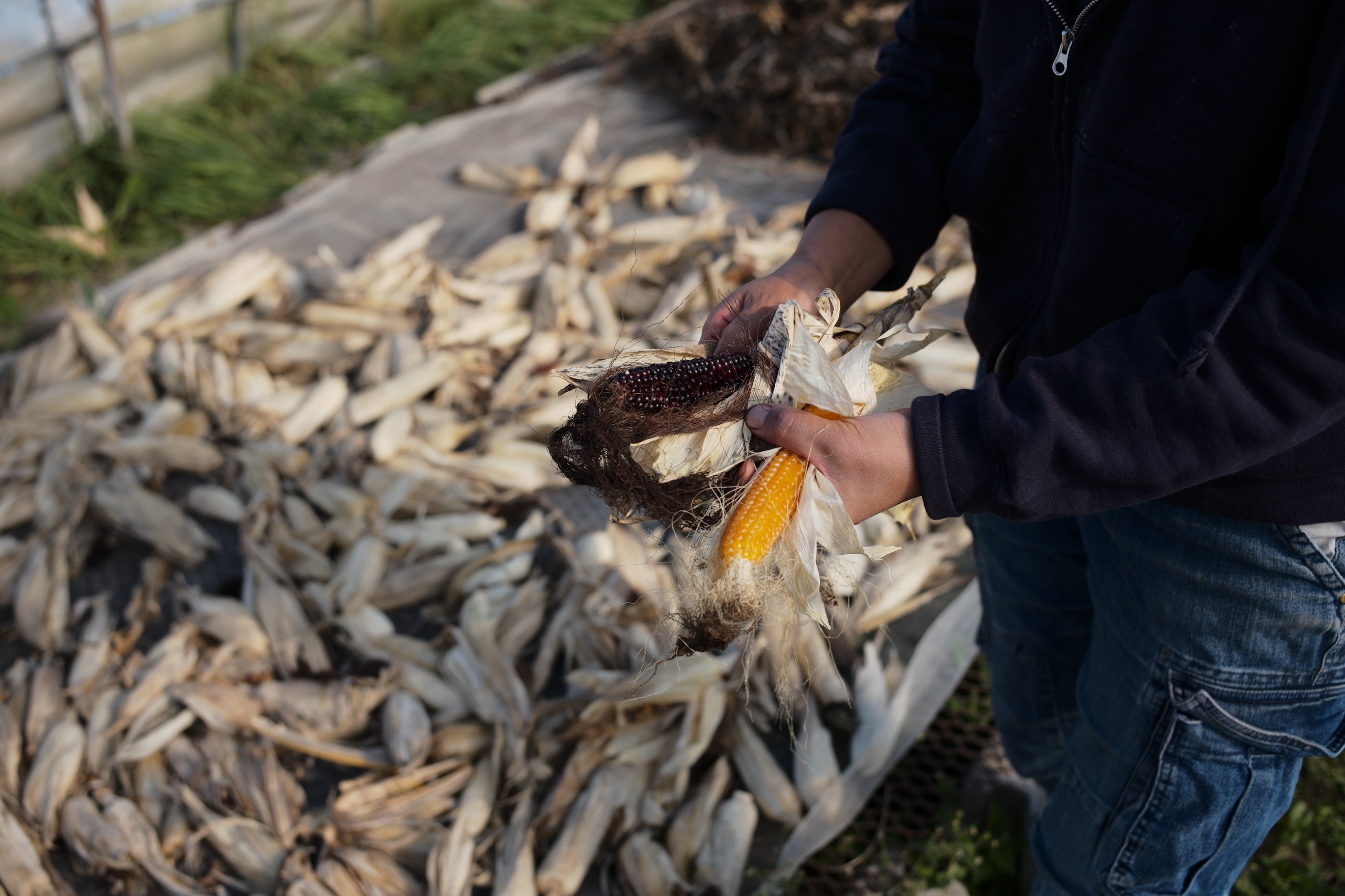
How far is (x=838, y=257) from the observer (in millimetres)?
1389

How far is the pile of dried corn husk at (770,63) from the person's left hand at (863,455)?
3.78 m

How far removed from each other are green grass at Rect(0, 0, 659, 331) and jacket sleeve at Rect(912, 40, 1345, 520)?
168 inches

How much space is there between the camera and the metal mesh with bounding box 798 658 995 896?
203 cm

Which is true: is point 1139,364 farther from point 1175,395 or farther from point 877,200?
point 877,200

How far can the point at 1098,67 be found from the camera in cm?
106

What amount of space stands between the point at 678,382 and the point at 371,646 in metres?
1.51

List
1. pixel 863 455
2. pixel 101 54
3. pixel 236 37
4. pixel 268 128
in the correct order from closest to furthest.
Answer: pixel 863 455, pixel 101 54, pixel 268 128, pixel 236 37

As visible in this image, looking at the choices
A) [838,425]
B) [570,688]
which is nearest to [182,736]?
[570,688]

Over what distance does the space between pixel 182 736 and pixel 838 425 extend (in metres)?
1.94

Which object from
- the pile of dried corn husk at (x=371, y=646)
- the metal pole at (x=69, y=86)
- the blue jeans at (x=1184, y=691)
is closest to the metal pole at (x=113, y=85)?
the metal pole at (x=69, y=86)

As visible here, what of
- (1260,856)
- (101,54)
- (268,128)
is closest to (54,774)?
(1260,856)

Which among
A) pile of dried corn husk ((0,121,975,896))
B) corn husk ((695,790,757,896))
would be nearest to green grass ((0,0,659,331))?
pile of dried corn husk ((0,121,975,896))

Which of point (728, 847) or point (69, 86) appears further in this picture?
point (69, 86)

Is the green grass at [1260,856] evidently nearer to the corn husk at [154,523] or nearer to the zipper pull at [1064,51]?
the zipper pull at [1064,51]
